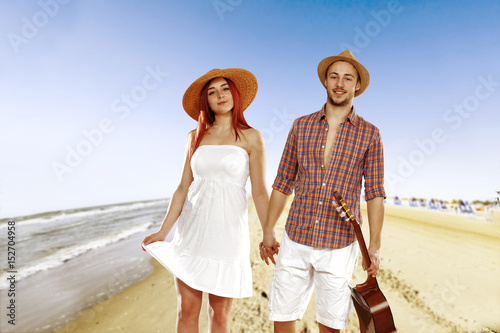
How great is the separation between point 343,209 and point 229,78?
59.5 inches

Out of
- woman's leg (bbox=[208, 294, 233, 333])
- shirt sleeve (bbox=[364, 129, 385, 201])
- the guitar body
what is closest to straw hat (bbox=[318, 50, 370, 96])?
shirt sleeve (bbox=[364, 129, 385, 201])

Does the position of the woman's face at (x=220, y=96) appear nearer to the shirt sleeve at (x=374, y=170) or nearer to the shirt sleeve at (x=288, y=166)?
the shirt sleeve at (x=288, y=166)

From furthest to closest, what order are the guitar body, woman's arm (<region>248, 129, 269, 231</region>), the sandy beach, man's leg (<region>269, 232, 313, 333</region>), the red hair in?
the sandy beach → the red hair → woman's arm (<region>248, 129, 269, 231</region>) → man's leg (<region>269, 232, 313, 333</region>) → the guitar body

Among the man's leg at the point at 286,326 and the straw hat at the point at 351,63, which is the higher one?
the straw hat at the point at 351,63

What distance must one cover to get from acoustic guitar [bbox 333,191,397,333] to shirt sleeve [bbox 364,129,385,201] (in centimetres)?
21

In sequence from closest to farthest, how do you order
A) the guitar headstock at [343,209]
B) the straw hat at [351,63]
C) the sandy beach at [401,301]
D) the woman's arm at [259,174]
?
the guitar headstock at [343,209], the straw hat at [351,63], the woman's arm at [259,174], the sandy beach at [401,301]

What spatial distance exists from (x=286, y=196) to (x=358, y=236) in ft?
2.02

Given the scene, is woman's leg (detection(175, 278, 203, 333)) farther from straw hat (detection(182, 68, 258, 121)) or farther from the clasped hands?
straw hat (detection(182, 68, 258, 121))

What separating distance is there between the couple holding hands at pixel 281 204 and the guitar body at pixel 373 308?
12 cm

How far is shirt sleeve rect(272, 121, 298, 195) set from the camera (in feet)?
8.48

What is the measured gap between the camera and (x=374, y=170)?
2.30m

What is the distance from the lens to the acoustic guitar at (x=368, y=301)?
2.12 meters

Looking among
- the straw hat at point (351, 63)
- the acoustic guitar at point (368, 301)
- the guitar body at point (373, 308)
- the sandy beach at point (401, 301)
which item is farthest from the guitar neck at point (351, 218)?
the sandy beach at point (401, 301)

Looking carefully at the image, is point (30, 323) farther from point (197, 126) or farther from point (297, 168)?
point (297, 168)
